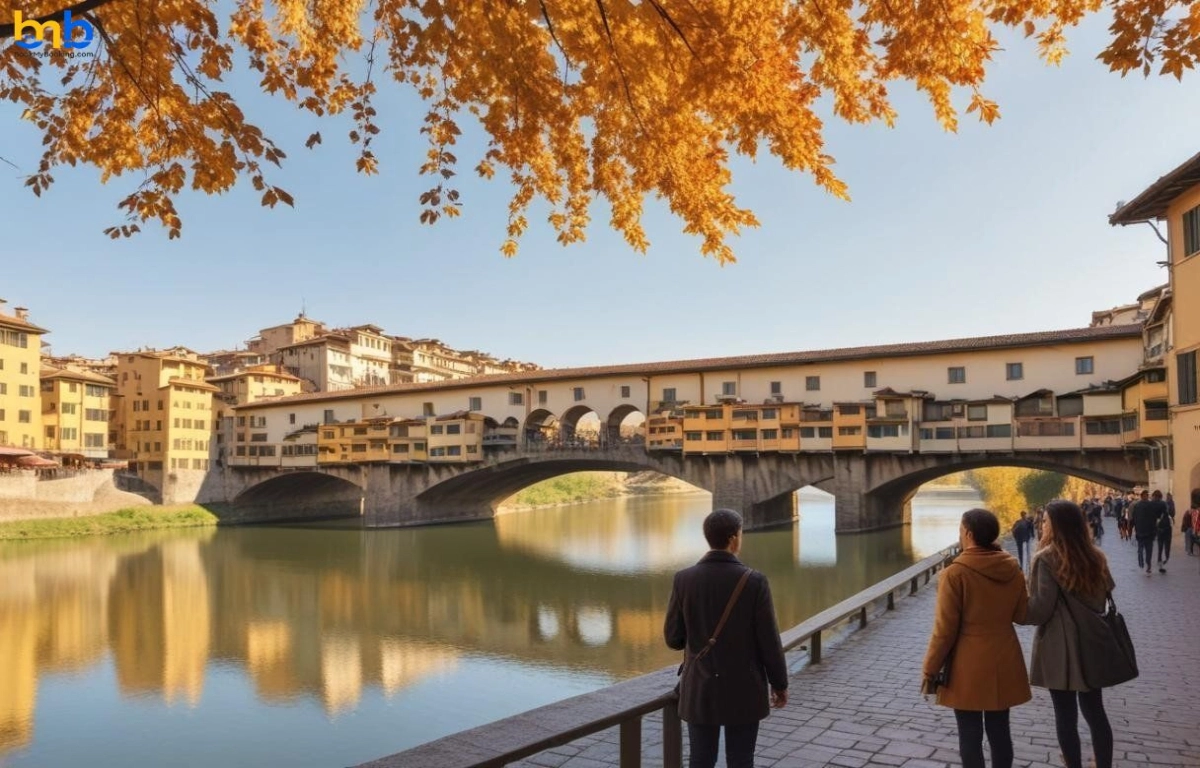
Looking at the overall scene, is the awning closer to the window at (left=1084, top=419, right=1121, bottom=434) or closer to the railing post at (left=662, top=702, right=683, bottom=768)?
the railing post at (left=662, top=702, right=683, bottom=768)

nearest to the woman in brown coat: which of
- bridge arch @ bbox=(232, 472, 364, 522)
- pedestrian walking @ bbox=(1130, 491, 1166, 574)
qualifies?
pedestrian walking @ bbox=(1130, 491, 1166, 574)

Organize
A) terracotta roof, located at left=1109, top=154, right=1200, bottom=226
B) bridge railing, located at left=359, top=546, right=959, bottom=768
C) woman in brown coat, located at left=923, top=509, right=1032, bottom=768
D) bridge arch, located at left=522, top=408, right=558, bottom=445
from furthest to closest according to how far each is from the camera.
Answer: bridge arch, located at left=522, top=408, right=558, bottom=445, terracotta roof, located at left=1109, top=154, right=1200, bottom=226, woman in brown coat, located at left=923, top=509, right=1032, bottom=768, bridge railing, located at left=359, top=546, right=959, bottom=768

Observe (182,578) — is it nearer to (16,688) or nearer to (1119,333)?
(16,688)

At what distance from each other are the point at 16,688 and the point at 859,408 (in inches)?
1234

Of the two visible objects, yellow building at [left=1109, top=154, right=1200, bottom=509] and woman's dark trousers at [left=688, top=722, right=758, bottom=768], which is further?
yellow building at [left=1109, top=154, right=1200, bottom=509]

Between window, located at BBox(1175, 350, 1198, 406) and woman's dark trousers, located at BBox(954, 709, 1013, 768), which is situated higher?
window, located at BBox(1175, 350, 1198, 406)

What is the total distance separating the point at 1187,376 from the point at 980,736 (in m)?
20.1

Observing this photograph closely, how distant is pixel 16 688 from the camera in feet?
48.0

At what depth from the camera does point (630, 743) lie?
388 cm

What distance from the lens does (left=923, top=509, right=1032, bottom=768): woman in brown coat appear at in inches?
158

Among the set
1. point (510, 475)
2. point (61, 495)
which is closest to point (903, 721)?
point (510, 475)

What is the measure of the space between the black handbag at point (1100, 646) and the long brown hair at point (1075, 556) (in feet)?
0.25

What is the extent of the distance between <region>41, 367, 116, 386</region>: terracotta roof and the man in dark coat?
59.8 m

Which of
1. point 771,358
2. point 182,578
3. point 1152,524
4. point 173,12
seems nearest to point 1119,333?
point 771,358
